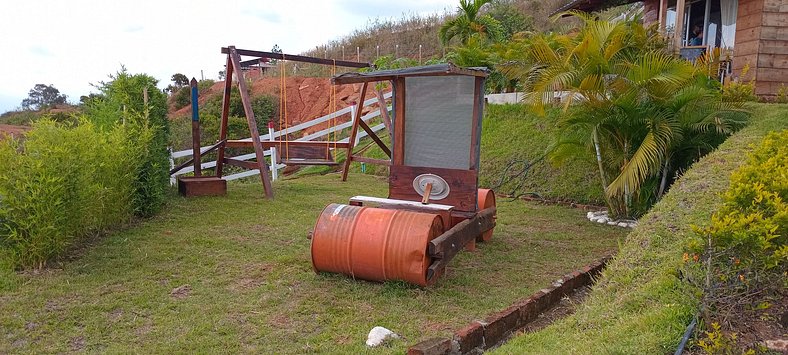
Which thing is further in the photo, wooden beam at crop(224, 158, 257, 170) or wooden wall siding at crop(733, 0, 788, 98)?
wooden wall siding at crop(733, 0, 788, 98)

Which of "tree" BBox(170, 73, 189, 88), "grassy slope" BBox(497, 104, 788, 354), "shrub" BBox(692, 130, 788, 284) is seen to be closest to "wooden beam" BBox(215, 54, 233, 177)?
"grassy slope" BBox(497, 104, 788, 354)

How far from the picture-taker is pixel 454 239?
464cm

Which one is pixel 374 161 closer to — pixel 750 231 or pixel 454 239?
pixel 454 239

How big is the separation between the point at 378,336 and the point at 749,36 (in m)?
9.99

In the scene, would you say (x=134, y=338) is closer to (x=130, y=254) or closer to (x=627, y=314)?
(x=130, y=254)

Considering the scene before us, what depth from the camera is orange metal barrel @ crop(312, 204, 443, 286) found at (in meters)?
4.21

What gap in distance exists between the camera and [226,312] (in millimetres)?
3865

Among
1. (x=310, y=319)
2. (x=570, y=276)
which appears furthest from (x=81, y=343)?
(x=570, y=276)

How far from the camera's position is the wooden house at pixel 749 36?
969cm

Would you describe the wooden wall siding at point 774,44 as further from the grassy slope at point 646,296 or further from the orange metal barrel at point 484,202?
the orange metal barrel at point 484,202

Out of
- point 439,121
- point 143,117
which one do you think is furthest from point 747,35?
point 143,117

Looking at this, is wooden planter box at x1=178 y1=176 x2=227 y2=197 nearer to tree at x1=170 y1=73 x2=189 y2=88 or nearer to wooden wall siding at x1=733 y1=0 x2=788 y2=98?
wooden wall siding at x1=733 y1=0 x2=788 y2=98

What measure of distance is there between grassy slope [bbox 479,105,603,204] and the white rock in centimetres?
479

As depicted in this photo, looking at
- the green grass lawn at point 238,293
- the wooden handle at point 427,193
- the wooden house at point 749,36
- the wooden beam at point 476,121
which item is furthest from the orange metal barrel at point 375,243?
the wooden house at point 749,36
